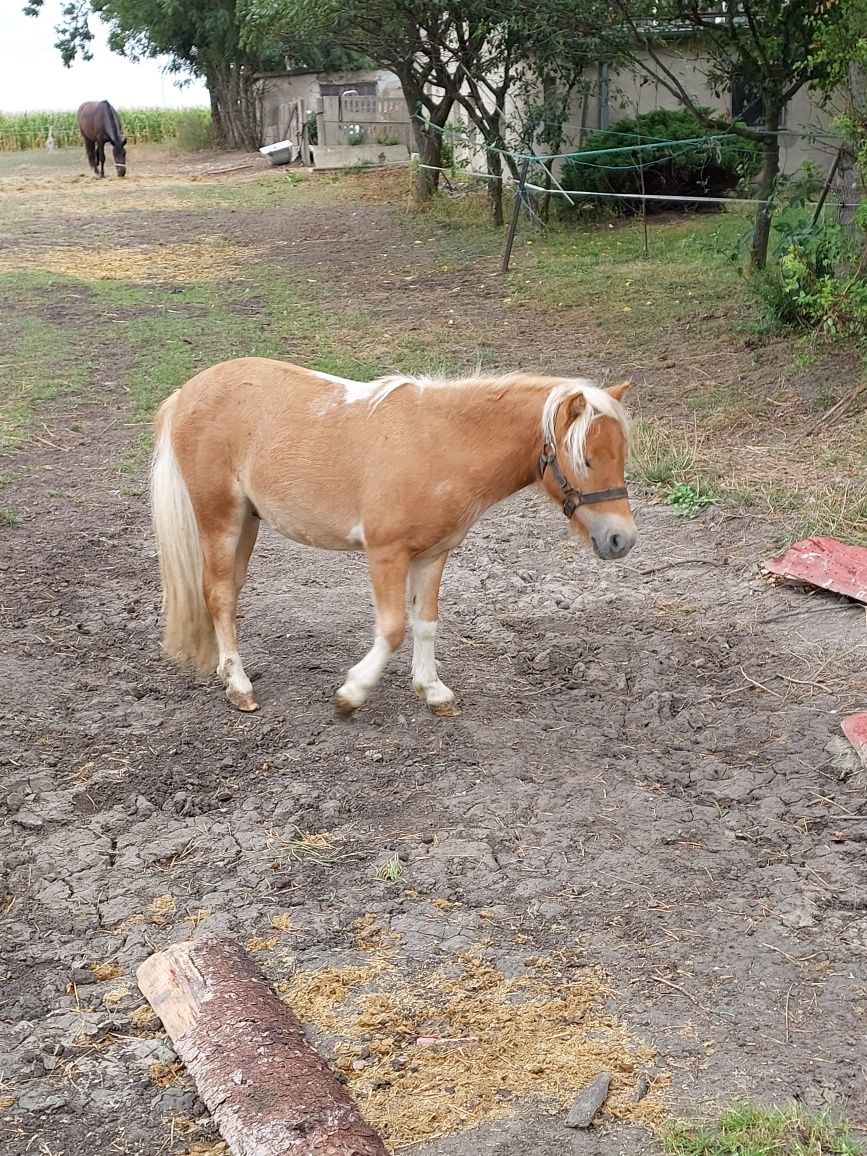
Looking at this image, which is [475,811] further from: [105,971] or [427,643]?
[105,971]

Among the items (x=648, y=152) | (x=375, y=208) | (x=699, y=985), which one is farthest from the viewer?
(x=375, y=208)

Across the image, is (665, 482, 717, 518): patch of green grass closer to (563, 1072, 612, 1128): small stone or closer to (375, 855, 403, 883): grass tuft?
(375, 855, 403, 883): grass tuft

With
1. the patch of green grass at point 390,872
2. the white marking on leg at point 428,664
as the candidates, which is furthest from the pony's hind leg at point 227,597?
the patch of green grass at point 390,872

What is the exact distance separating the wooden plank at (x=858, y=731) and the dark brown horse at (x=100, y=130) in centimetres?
2856

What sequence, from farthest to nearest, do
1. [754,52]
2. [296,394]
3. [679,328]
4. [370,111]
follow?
[370,111] < [754,52] < [679,328] < [296,394]

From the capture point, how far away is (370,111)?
97.7 ft

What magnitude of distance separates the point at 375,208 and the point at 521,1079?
20.2m

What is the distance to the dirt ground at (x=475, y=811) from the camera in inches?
122

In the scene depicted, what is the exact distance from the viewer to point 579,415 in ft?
14.1

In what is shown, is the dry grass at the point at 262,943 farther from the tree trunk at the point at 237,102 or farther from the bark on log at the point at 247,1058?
the tree trunk at the point at 237,102

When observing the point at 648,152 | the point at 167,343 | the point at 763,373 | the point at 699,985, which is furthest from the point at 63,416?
the point at 648,152

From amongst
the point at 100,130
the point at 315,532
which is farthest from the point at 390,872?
the point at 100,130

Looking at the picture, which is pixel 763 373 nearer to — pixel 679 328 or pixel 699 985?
pixel 679 328

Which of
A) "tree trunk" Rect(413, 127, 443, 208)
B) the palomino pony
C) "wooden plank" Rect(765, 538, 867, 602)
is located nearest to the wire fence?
"tree trunk" Rect(413, 127, 443, 208)
